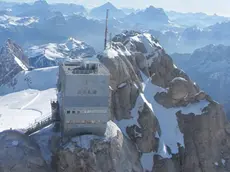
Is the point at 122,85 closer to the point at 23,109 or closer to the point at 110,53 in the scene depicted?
the point at 110,53

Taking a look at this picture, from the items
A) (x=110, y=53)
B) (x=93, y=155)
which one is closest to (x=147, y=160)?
(x=93, y=155)

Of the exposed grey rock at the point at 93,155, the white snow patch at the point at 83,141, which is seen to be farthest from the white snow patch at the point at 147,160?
the white snow patch at the point at 83,141

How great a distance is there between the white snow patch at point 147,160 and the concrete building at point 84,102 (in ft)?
47.2

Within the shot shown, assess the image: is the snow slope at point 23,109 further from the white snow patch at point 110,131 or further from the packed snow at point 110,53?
the white snow patch at point 110,131

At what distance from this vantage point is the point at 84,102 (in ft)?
223

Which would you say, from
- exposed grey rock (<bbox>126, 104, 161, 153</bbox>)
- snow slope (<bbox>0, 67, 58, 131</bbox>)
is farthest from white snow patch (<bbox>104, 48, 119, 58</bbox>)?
snow slope (<bbox>0, 67, 58, 131</bbox>)

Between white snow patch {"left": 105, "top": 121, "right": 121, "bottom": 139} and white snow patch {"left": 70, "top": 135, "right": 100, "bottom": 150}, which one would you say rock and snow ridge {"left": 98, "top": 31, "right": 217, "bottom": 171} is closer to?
white snow patch {"left": 105, "top": 121, "right": 121, "bottom": 139}

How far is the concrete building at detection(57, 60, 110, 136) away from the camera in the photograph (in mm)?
67312

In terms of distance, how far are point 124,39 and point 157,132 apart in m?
35.2

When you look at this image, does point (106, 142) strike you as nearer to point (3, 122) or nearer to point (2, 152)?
point (2, 152)

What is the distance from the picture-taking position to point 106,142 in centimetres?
6806

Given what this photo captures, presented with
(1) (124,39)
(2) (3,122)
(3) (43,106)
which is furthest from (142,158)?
(3) (43,106)

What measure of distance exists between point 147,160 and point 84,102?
21.3 m

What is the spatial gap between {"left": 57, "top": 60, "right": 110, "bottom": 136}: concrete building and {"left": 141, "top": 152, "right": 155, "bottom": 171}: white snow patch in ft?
47.2
